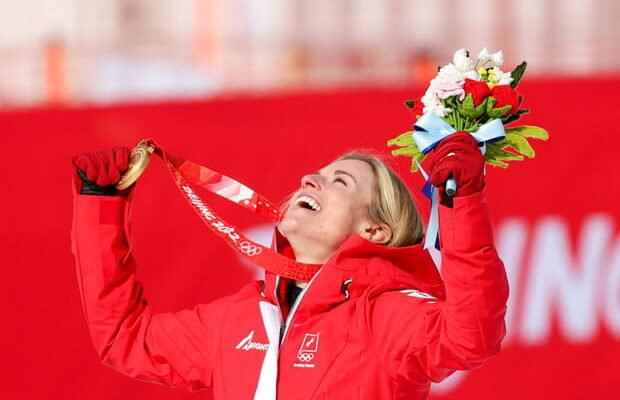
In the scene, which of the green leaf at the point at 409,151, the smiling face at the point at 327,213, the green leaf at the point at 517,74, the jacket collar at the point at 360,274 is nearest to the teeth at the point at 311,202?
the smiling face at the point at 327,213

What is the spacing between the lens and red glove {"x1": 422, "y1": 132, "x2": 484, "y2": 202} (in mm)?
3463

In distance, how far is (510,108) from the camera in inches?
145

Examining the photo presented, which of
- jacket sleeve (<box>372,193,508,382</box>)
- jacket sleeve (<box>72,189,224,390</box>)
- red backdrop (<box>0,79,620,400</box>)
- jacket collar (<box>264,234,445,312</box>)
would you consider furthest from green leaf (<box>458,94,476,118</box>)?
red backdrop (<box>0,79,620,400</box>)

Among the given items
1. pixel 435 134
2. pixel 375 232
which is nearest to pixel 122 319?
pixel 375 232

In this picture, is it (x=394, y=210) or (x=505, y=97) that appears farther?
(x=394, y=210)

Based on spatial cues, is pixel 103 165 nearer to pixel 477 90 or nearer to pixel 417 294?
pixel 417 294

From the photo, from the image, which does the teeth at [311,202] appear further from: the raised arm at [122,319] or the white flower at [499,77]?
the white flower at [499,77]

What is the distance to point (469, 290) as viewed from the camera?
3.51m

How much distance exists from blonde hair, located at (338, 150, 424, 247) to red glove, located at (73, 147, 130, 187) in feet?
2.16

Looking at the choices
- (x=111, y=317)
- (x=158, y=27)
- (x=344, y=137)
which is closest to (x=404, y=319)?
(x=111, y=317)

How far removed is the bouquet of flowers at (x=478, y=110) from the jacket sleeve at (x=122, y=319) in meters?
0.81

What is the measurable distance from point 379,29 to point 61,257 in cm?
312

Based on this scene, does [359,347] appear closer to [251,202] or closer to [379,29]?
[251,202]

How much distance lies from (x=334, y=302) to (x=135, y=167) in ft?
2.15
